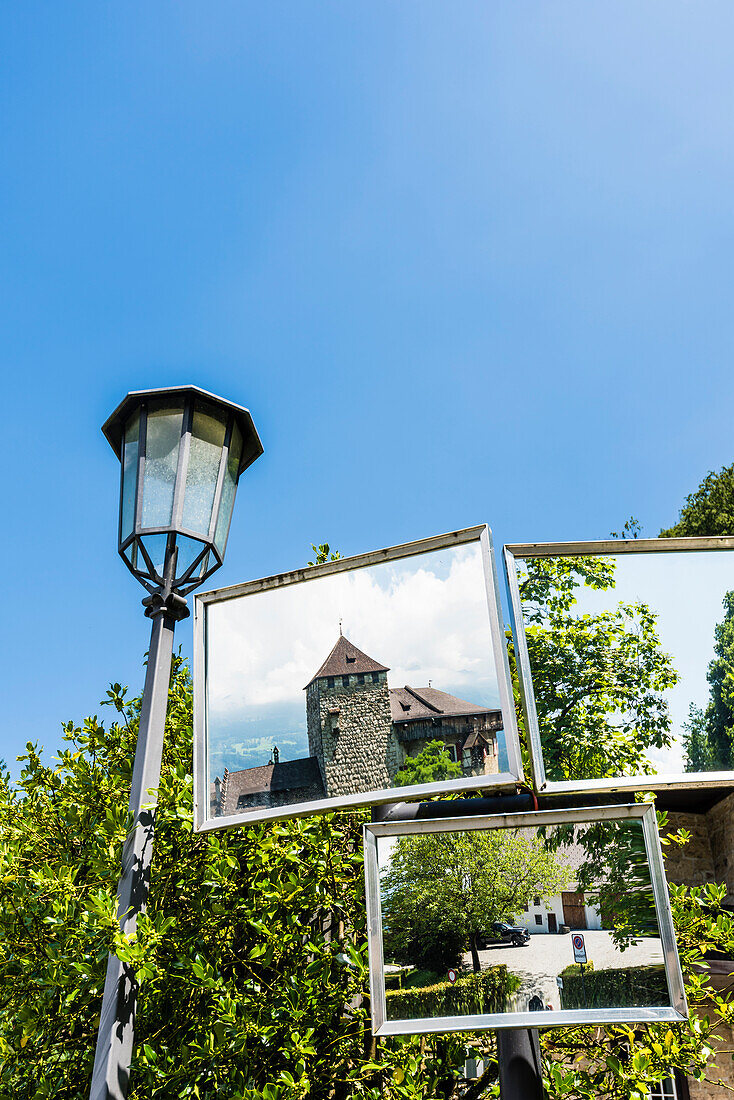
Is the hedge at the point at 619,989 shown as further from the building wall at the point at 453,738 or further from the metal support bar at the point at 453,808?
the building wall at the point at 453,738

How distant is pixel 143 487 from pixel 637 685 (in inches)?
86.5

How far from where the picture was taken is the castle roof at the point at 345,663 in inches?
90.9

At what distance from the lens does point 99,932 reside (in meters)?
2.77

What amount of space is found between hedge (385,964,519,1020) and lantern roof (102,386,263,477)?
8.11ft

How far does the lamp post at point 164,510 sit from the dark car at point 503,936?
141 cm

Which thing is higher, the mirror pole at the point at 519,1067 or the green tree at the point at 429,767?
the green tree at the point at 429,767

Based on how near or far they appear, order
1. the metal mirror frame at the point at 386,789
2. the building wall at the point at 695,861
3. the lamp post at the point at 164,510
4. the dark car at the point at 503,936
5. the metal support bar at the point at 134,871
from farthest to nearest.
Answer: the building wall at the point at 695,861
the lamp post at the point at 164,510
the metal support bar at the point at 134,871
the dark car at the point at 503,936
the metal mirror frame at the point at 386,789

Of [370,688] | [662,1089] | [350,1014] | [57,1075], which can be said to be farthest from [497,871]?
[662,1089]

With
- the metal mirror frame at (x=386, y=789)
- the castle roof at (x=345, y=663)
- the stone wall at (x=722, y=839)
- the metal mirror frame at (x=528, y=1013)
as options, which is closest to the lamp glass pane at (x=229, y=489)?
the metal mirror frame at (x=386, y=789)

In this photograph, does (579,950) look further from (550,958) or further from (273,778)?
(273,778)

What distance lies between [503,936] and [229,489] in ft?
7.47

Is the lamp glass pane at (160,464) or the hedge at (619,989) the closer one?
the hedge at (619,989)

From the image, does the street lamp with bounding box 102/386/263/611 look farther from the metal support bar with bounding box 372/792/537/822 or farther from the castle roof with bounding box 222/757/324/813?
the metal support bar with bounding box 372/792/537/822

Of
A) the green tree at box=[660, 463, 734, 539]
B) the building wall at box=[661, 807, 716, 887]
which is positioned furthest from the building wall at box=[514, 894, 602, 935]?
the green tree at box=[660, 463, 734, 539]
